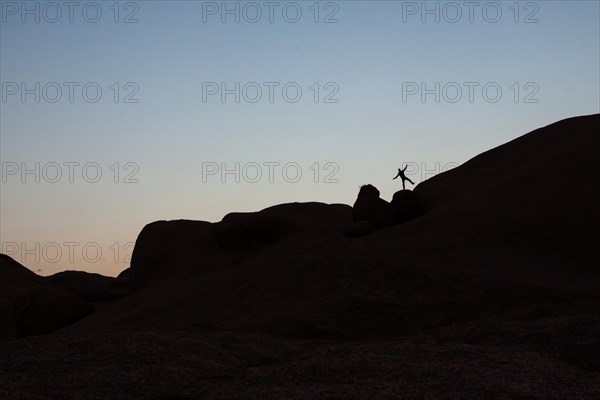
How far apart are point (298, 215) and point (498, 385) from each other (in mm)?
21039

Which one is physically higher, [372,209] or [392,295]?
[372,209]

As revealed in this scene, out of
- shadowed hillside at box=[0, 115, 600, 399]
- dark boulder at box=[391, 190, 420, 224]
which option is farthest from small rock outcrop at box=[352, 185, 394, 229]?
dark boulder at box=[391, 190, 420, 224]

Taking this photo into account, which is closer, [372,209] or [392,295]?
[392,295]

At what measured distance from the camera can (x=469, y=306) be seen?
50.8 ft

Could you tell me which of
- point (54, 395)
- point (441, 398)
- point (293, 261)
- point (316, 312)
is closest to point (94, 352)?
point (54, 395)

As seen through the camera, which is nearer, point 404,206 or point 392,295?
point 392,295

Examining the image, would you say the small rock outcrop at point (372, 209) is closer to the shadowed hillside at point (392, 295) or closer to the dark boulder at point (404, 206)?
the shadowed hillside at point (392, 295)

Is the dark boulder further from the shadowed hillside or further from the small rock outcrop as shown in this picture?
the small rock outcrop

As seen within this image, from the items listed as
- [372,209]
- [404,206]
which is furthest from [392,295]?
[404,206]

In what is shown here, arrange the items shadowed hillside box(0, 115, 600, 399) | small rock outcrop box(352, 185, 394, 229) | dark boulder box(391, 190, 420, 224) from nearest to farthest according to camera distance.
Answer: shadowed hillside box(0, 115, 600, 399), small rock outcrop box(352, 185, 394, 229), dark boulder box(391, 190, 420, 224)

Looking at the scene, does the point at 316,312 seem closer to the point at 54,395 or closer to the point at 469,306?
the point at 469,306

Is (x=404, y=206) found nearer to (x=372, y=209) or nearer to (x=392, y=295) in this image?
(x=372, y=209)

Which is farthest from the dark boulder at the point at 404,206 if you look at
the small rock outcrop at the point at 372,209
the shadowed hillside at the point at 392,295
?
the small rock outcrop at the point at 372,209

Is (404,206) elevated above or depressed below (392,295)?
above
